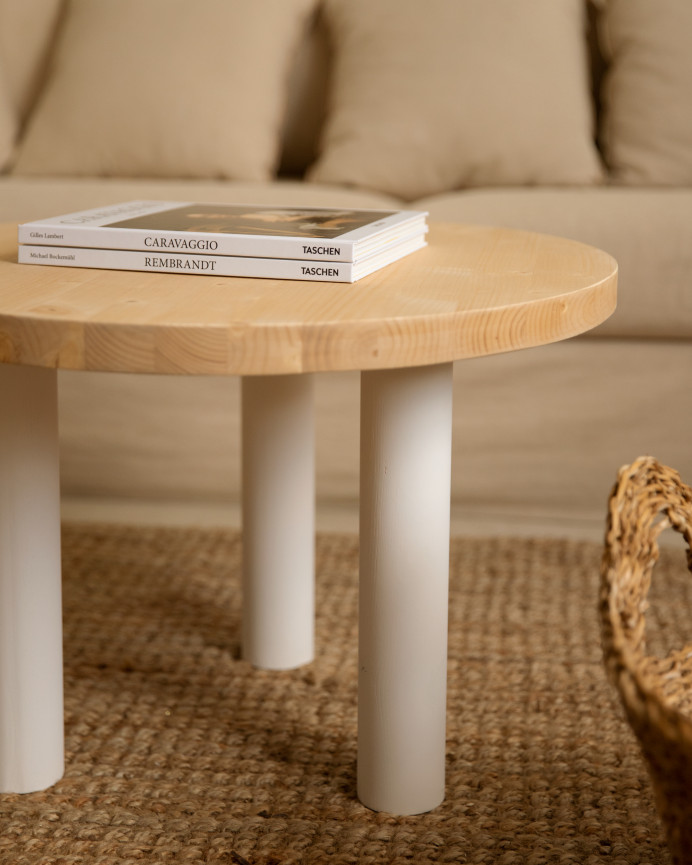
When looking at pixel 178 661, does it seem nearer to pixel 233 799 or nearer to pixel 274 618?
pixel 274 618

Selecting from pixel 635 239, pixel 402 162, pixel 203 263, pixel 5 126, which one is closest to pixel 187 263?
pixel 203 263

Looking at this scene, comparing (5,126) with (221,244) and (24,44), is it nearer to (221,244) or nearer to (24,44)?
(24,44)

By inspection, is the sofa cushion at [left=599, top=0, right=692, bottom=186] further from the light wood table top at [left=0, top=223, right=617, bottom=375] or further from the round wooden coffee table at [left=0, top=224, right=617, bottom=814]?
the light wood table top at [left=0, top=223, right=617, bottom=375]

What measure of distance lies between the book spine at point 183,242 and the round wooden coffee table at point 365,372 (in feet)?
0.08

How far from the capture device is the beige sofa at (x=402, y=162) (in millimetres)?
1628

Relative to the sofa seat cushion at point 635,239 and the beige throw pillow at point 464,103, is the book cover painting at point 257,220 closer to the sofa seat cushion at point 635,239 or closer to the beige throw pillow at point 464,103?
the sofa seat cushion at point 635,239

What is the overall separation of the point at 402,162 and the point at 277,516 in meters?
0.93

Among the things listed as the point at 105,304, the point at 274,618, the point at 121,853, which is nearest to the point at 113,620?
the point at 274,618

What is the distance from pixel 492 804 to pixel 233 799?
9.2 inches

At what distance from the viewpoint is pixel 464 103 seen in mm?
1897

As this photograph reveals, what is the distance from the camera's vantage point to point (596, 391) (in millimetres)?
1631

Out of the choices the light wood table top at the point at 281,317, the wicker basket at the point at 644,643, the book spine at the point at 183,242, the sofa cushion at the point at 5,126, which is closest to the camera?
the wicker basket at the point at 644,643

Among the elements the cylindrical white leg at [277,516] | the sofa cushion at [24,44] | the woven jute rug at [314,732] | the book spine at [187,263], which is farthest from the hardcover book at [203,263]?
the sofa cushion at [24,44]

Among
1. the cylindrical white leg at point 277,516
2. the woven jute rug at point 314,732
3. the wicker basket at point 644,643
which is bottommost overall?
the woven jute rug at point 314,732
